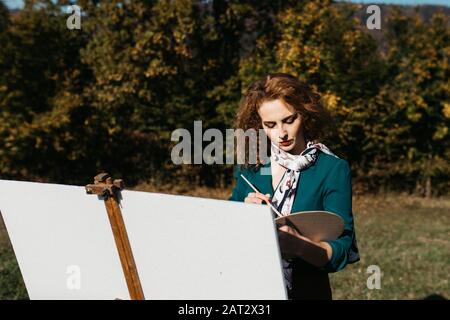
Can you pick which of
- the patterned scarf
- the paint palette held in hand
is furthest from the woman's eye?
the paint palette held in hand

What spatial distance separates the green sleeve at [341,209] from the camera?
1858mm

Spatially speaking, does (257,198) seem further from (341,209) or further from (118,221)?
(118,221)

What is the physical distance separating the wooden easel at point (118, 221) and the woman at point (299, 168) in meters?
0.44

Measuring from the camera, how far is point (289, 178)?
2086mm

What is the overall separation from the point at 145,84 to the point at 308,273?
30.0 feet

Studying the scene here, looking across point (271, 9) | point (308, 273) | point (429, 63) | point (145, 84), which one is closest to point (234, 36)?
point (271, 9)

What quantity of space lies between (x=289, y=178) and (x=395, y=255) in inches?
193

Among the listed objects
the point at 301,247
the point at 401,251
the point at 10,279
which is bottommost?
the point at 401,251

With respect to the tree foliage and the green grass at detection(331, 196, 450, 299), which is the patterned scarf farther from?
the tree foliage

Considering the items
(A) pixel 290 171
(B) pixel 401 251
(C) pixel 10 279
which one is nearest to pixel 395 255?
(B) pixel 401 251

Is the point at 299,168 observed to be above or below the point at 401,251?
above

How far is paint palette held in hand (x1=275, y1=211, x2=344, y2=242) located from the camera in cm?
168

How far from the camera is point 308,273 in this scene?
2.12m

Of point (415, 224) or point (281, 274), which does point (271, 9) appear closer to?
point (415, 224)
